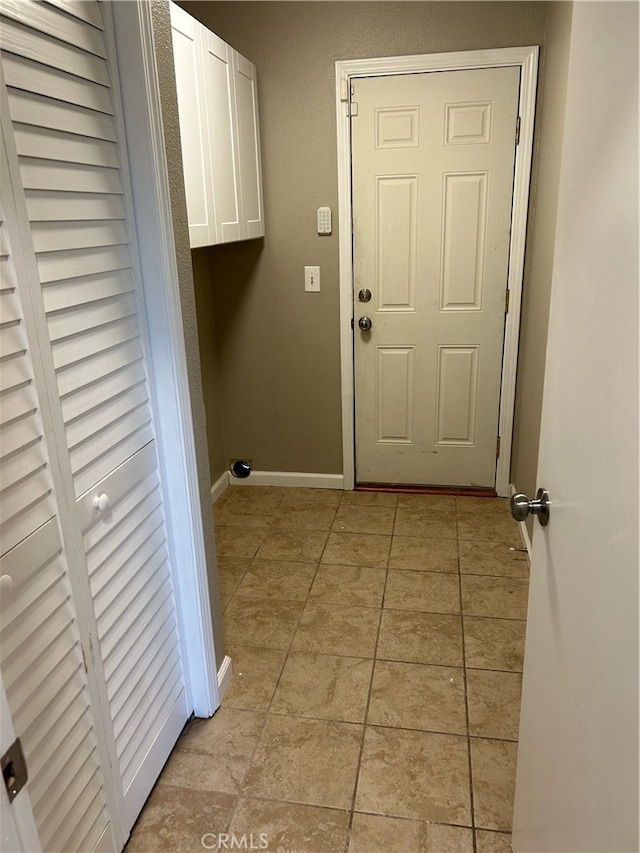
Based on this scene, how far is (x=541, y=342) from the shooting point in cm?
256

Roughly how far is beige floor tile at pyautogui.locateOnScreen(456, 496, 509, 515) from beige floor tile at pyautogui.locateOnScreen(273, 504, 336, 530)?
2.26 feet

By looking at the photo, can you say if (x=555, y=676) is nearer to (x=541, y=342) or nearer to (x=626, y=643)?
(x=626, y=643)

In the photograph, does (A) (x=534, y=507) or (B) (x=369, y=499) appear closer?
(A) (x=534, y=507)

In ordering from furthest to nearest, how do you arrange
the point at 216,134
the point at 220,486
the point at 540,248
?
the point at 220,486 → the point at 540,248 → the point at 216,134

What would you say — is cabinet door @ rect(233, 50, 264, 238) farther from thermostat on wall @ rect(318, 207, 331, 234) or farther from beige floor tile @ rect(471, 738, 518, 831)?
beige floor tile @ rect(471, 738, 518, 831)

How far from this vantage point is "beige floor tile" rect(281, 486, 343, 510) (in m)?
3.33

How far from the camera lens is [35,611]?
1.11m

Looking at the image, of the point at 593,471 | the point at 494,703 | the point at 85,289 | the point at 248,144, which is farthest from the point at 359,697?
the point at 248,144

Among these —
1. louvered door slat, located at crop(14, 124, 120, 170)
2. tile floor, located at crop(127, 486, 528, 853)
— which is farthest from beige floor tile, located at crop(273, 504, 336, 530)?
louvered door slat, located at crop(14, 124, 120, 170)

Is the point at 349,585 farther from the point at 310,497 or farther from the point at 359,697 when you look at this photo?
the point at 310,497

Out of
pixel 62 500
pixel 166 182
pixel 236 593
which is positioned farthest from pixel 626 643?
pixel 236 593

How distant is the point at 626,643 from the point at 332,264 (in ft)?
8.70

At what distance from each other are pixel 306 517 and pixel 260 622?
2.95 ft

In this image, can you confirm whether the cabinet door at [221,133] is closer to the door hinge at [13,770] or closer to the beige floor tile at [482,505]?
the beige floor tile at [482,505]
